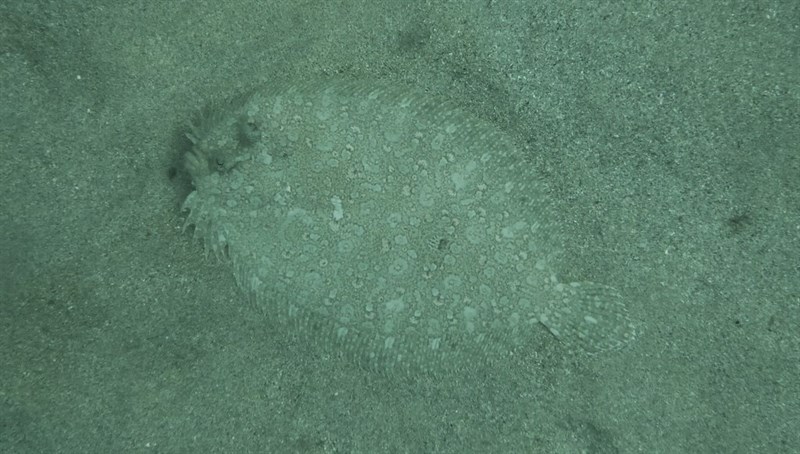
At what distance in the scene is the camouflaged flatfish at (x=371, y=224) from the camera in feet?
5.05

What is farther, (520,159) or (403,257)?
(520,159)

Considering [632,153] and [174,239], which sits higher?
[174,239]

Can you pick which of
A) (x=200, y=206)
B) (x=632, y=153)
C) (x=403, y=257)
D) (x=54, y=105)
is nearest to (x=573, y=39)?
(x=632, y=153)

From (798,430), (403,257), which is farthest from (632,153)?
(798,430)

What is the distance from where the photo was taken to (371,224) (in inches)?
60.6

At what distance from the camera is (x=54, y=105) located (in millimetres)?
1702

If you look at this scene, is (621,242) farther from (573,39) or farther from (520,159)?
(573,39)

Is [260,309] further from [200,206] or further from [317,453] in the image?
[317,453]

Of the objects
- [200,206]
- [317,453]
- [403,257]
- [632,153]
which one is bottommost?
[317,453]

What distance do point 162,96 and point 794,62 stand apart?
2.21 metres

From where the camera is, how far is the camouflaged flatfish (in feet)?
5.05

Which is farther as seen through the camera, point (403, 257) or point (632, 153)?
point (632, 153)

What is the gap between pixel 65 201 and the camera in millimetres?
1699

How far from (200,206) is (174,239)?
9.2 inches
